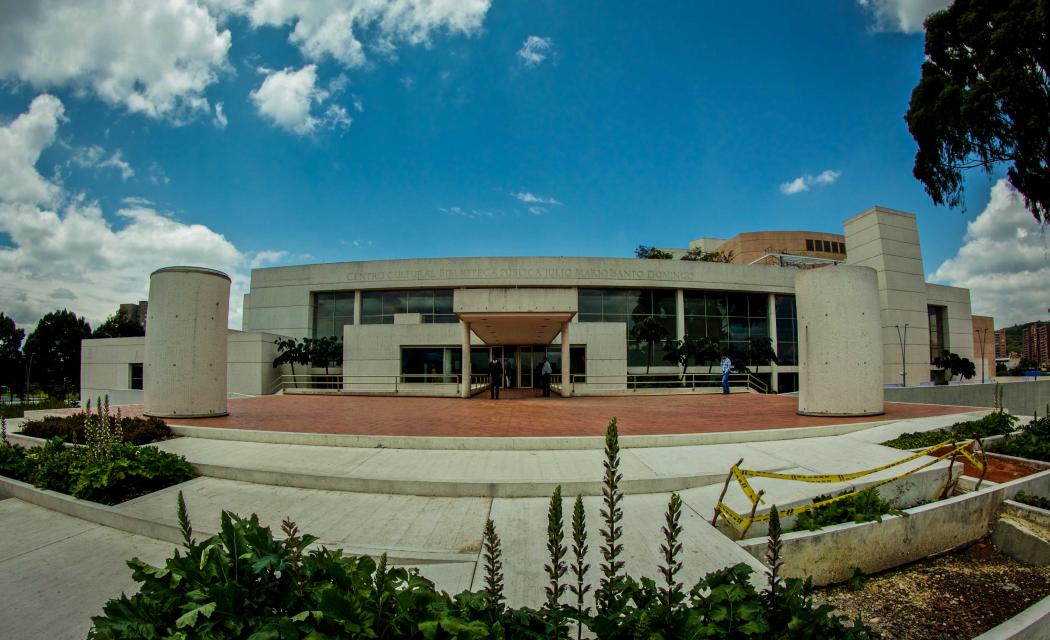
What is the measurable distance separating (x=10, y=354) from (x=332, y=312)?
47920 mm

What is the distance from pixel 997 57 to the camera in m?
18.3

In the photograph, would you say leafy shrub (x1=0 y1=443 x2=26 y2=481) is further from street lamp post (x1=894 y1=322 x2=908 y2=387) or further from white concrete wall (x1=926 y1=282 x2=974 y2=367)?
white concrete wall (x1=926 y1=282 x2=974 y2=367)

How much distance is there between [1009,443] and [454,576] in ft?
32.3

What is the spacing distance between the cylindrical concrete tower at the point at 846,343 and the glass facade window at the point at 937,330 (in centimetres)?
4044

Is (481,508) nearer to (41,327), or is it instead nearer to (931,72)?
(931,72)

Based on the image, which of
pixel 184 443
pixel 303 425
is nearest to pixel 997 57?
pixel 303 425

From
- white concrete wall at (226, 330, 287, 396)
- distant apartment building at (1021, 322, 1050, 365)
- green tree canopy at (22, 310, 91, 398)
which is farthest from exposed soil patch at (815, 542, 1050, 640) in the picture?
distant apartment building at (1021, 322, 1050, 365)

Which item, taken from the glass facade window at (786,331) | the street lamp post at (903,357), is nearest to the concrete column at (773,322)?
the glass facade window at (786,331)

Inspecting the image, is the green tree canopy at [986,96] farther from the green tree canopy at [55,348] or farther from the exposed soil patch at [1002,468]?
the green tree canopy at [55,348]

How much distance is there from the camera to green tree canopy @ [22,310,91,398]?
5200 centimetres

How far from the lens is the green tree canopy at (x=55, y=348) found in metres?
52.0

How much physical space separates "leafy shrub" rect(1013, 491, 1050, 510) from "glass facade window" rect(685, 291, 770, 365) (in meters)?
28.1

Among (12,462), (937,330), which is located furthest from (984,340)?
(12,462)

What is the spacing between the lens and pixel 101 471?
5.33 metres
